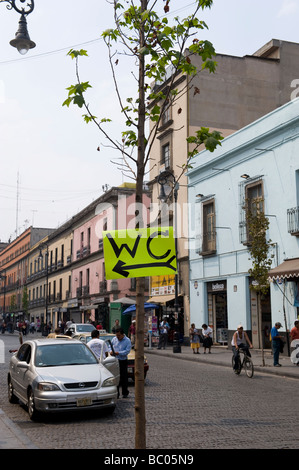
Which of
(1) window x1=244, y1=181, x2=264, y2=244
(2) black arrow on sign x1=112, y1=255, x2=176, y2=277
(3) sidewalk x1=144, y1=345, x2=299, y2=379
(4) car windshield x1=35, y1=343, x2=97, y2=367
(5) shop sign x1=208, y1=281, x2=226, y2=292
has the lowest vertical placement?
(3) sidewalk x1=144, y1=345, x2=299, y2=379

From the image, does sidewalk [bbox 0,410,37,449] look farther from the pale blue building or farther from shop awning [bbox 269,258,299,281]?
shop awning [bbox 269,258,299,281]

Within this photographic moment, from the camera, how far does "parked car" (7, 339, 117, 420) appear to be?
9805 millimetres

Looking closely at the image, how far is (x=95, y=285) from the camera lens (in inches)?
1912

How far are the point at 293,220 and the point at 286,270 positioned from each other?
247cm

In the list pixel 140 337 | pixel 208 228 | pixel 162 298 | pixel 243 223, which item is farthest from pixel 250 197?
pixel 140 337

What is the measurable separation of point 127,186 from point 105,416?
3763cm

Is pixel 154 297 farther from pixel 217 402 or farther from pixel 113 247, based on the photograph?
pixel 113 247

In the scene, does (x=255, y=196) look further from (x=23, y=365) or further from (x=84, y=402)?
(x=84, y=402)

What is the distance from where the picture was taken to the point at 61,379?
10055 mm

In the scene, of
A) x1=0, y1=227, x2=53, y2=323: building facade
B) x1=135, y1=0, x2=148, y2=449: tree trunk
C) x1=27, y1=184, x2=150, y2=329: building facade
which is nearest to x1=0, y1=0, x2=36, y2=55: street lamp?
x1=135, y1=0, x2=148, y2=449: tree trunk

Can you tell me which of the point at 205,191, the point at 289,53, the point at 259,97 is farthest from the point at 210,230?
the point at 289,53

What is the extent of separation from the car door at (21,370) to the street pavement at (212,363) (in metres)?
0.65

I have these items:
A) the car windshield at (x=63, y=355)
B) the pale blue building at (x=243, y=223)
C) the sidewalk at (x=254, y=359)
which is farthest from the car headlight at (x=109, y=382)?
the pale blue building at (x=243, y=223)

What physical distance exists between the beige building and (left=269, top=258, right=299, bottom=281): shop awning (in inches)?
408
